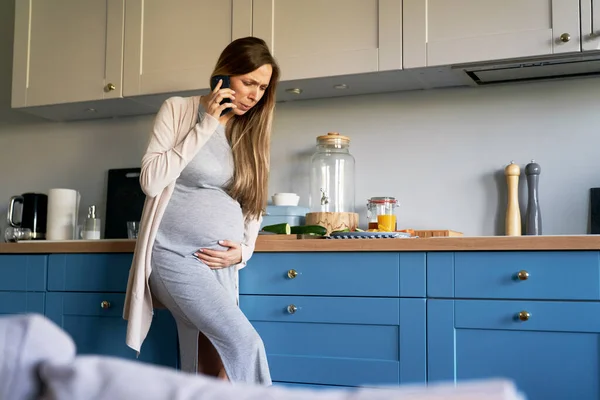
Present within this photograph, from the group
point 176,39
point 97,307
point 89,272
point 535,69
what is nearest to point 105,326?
point 97,307

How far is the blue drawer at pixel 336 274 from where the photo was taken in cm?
239

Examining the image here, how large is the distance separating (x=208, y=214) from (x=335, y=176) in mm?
824

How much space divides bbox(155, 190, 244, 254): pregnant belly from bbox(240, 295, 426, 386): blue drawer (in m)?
0.34

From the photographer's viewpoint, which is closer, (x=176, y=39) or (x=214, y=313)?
(x=214, y=313)

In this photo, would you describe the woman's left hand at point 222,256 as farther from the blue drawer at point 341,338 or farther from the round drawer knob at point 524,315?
the round drawer knob at point 524,315

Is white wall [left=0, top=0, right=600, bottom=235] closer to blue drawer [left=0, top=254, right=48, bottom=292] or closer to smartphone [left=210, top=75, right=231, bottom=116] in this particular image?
smartphone [left=210, top=75, right=231, bottom=116]

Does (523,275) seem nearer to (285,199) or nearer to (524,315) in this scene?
(524,315)

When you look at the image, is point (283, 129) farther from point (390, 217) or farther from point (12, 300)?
point (12, 300)

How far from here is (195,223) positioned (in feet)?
7.72

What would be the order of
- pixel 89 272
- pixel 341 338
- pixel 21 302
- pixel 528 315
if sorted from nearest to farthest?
1. pixel 528 315
2. pixel 341 338
3. pixel 89 272
4. pixel 21 302

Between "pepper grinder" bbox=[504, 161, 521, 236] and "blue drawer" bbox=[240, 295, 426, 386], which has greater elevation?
"pepper grinder" bbox=[504, 161, 521, 236]

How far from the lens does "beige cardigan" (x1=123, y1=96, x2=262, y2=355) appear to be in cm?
229

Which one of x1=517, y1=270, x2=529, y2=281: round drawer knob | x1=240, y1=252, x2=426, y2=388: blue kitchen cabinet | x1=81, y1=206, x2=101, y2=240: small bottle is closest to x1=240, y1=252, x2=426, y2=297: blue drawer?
x1=240, y1=252, x2=426, y2=388: blue kitchen cabinet

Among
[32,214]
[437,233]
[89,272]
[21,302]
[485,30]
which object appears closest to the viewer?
[485,30]
